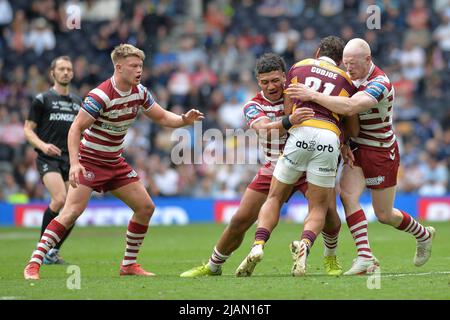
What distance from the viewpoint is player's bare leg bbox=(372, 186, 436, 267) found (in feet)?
34.1

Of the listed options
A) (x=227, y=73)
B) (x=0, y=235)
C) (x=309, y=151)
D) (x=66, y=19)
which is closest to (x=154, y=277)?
(x=309, y=151)

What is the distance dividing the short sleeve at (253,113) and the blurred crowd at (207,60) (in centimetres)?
1204

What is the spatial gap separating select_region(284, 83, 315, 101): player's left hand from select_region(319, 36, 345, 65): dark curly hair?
2.17ft

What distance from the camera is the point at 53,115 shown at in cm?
→ 1325

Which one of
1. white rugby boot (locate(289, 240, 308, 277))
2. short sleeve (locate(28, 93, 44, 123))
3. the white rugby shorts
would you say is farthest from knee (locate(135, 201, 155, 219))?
short sleeve (locate(28, 93, 44, 123))

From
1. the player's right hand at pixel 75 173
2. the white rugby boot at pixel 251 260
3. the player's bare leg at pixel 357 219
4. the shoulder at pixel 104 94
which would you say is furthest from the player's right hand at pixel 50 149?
the player's bare leg at pixel 357 219

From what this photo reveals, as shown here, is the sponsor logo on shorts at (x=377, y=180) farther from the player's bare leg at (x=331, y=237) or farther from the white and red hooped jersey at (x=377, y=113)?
the player's bare leg at (x=331, y=237)

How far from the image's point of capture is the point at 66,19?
87.7 ft

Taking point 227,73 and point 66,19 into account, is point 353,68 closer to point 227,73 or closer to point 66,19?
point 227,73

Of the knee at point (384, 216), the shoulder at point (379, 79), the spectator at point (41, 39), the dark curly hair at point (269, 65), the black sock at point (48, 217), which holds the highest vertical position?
the spectator at point (41, 39)

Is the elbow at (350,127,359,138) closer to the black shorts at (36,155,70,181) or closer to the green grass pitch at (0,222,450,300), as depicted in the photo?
the green grass pitch at (0,222,450,300)

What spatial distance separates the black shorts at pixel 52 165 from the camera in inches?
518

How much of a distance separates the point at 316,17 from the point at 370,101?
17.6 meters

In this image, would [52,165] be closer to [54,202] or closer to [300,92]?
[54,202]
